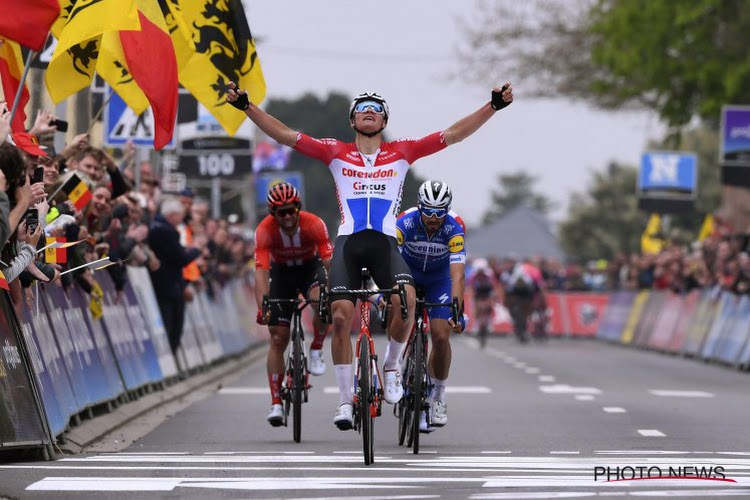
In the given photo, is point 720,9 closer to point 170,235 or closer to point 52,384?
point 170,235

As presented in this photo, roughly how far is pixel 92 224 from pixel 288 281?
2.63 metres

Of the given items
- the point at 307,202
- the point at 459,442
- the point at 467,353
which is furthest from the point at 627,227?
the point at 459,442

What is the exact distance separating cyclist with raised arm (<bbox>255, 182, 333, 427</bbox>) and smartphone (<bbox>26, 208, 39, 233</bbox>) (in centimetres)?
223

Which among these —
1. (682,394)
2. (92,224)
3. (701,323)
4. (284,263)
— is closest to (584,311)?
(701,323)

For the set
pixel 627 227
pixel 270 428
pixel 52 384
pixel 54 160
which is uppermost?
pixel 54 160

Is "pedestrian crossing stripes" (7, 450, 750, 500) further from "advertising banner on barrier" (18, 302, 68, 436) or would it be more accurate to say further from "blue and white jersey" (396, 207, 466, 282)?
"blue and white jersey" (396, 207, 466, 282)

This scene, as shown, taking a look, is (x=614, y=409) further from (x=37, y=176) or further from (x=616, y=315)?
(x=616, y=315)

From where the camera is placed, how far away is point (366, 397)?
12.0m

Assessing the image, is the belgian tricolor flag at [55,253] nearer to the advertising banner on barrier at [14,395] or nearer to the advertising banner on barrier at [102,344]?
the advertising banner on barrier at [102,344]

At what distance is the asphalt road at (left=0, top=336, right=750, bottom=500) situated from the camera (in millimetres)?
10219

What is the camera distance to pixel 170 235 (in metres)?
21.2

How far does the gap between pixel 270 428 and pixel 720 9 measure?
66.6 feet

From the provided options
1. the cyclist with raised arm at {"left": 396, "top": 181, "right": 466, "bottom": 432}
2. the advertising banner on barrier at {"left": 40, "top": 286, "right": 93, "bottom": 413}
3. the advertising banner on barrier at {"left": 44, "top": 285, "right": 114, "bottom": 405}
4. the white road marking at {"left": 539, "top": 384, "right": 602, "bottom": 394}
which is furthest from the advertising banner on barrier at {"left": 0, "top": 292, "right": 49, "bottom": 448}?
the white road marking at {"left": 539, "top": 384, "right": 602, "bottom": 394}

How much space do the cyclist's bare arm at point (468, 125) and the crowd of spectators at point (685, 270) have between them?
1563 centimetres
